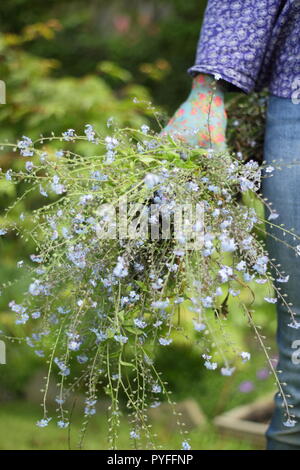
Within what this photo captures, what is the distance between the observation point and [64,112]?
3.16 m

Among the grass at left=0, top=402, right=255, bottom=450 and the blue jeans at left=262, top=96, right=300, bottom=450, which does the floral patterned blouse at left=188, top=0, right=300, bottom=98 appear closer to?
the blue jeans at left=262, top=96, right=300, bottom=450

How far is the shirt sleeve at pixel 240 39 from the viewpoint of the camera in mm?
1505

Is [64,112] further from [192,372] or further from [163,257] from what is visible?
[163,257]

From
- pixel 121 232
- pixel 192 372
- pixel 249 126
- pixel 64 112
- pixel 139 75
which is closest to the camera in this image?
pixel 121 232

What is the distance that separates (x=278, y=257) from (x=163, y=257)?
14.9 inches

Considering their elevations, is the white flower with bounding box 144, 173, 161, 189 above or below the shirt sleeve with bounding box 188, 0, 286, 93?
below

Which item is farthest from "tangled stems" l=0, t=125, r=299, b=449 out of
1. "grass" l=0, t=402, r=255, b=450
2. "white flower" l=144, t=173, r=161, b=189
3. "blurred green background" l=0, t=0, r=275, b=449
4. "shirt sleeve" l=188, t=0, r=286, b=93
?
"grass" l=0, t=402, r=255, b=450

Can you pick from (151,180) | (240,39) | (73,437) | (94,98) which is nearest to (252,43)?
(240,39)

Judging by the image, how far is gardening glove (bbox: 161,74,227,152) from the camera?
1.47 m

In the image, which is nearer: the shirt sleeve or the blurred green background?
the shirt sleeve

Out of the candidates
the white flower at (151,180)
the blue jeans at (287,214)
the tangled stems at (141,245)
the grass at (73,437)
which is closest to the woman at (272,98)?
the blue jeans at (287,214)

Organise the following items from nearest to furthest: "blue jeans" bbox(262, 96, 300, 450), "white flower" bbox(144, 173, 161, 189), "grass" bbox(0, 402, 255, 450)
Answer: "white flower" bbox(144, 173, 161, 189) → "blue jeans" bbox(262, 96, 300, 450) → "grass" bbox(0, 402, 255, 450)

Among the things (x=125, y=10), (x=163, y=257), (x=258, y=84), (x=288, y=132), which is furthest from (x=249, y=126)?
(x=125, y=10)

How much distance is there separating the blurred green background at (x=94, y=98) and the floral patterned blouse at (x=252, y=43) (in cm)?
26
